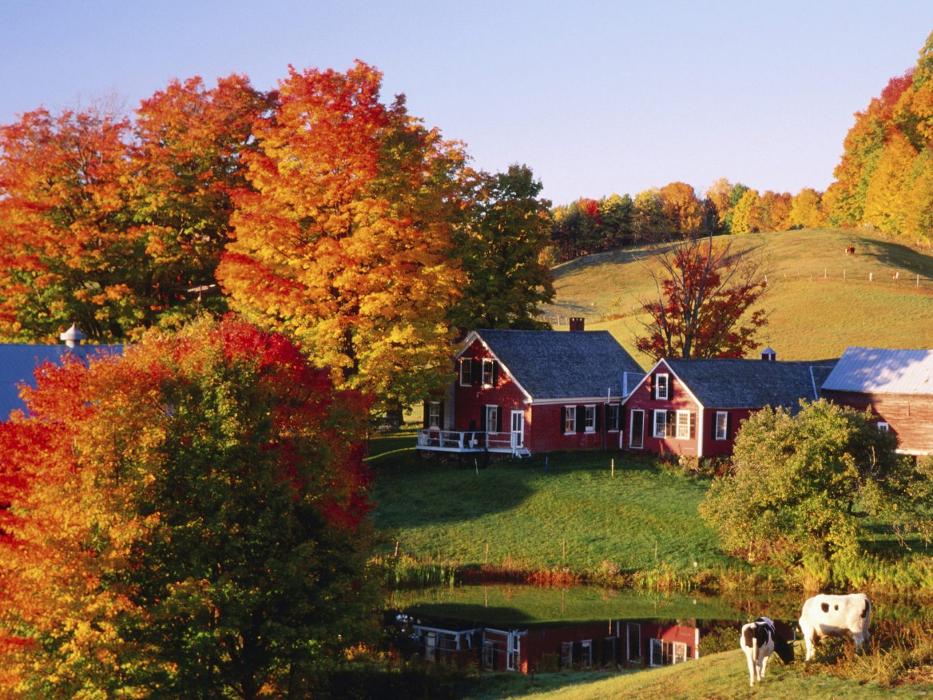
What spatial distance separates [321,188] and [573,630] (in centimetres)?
2401

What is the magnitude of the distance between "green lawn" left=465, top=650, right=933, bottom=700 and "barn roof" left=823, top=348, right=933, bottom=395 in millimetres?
36134

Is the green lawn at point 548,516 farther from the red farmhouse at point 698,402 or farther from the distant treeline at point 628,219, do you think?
the distant treeline at point 628,219

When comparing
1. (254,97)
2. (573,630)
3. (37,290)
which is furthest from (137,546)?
(254,97)

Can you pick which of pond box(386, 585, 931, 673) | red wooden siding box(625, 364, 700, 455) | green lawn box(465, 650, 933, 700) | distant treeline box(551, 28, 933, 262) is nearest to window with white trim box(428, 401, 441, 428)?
red wooden siding box(625, 364, 700, 455)

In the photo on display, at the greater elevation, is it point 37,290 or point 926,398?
point 37,290

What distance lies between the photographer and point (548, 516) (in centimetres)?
4775

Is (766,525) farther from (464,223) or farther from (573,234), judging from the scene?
(573,234)

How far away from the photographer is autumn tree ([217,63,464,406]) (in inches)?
1987

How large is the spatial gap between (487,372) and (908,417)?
22023mm

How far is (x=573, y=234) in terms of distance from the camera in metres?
170

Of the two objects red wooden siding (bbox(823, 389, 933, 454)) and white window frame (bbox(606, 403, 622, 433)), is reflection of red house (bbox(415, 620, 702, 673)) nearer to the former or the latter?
white window frame (bbox(606, 403, 622, 433))

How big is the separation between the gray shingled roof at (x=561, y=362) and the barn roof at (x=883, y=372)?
11.2 metres

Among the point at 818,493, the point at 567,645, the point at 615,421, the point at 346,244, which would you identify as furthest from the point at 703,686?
the point at 615,421

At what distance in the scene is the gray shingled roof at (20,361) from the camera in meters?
36.5
